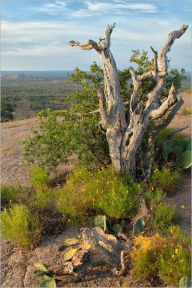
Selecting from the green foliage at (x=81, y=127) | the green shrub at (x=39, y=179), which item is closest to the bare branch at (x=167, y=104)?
the green foliage at (x=81, y=127)

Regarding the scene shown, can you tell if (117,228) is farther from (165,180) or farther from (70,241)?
(165,180)

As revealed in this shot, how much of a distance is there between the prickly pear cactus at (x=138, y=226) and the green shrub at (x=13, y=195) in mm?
2505

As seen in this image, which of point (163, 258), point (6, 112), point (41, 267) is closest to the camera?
point (163, 258)

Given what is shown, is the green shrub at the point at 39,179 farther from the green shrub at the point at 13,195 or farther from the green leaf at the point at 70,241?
the green leaf at the point at 70,241

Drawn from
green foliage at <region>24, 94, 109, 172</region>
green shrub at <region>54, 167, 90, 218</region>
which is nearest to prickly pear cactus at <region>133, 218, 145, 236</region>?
green shrub at <region>54, 167, 90, 218</region>

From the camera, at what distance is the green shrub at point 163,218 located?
491 centimetres

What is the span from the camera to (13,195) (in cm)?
647

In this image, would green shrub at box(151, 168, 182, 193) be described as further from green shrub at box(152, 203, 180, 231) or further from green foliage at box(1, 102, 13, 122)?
green foliage at box(1, 102, 13, 122)

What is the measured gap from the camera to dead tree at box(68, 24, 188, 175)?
6.41 meters

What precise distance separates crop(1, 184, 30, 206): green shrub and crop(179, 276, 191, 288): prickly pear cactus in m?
3.62

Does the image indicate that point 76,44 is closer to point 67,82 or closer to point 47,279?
point 67,82

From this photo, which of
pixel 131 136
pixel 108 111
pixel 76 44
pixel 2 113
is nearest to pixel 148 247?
pixel 131 136

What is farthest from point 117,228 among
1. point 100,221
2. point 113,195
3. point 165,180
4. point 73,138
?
point 73,138

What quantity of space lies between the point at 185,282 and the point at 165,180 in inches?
115
